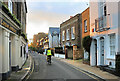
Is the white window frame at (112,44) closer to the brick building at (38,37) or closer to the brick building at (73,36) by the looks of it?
the brick building at (73,36)

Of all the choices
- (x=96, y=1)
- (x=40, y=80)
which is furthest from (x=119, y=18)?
(x=40, y=80)

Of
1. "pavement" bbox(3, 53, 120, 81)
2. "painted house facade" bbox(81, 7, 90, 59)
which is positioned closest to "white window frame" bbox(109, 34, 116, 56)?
"pavement" bbox(3, 53, 120, 81)

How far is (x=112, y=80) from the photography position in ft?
28.9

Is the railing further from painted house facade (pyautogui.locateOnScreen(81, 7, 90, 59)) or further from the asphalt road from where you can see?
painted house facade (pyautogui.locateOnScreen(81, 7, 90, 59))

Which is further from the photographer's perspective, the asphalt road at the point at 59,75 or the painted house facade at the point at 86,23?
the painted house facade at the point at 86,23

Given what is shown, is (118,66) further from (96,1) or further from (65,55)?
(65,55)

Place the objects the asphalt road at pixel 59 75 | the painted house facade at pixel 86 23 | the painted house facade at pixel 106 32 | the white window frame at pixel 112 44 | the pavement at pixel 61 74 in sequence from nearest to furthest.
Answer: the asphalt road at pixel 59 75
the pavement at pixel 61 74
the painted house facade at pixel 106 32
the white window frame at pixel 112 44
the painted house facade at pixel 86 23

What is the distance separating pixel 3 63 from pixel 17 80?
132cm

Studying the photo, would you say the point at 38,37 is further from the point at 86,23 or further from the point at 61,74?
the point at 61,74

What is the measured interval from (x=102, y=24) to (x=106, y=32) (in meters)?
0.91

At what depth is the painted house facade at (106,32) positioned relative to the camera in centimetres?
1138

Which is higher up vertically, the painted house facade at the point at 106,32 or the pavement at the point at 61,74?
the painted house facade at the point at 106,32

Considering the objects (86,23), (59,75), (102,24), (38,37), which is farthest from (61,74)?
(38,37)

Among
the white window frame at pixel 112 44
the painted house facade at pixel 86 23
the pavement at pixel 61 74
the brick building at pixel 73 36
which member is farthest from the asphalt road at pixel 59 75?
the brick building at pixel 73 36
